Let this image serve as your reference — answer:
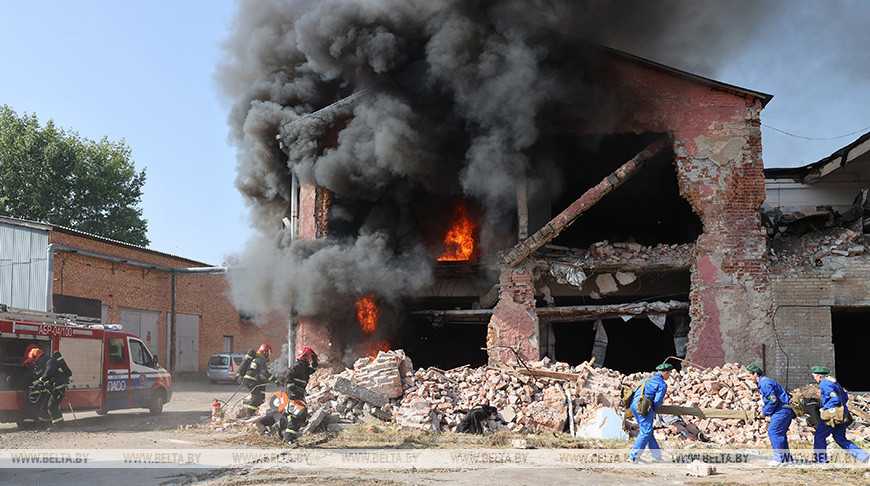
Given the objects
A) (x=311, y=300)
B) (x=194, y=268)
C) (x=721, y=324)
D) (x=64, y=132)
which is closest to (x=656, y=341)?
(x=721, y=324)

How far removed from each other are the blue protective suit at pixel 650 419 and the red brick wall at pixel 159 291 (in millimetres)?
21141

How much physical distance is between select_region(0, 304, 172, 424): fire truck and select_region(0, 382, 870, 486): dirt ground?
3.23ft

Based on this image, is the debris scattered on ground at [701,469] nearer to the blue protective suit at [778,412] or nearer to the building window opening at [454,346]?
the blue protective suit at [778,412]

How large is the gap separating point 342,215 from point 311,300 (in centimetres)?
243

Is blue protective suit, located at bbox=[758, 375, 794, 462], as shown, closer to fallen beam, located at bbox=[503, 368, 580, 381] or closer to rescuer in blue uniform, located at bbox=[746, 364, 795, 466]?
rescuer in blue uniform, located at bbox=[746, 364, 795, 466]

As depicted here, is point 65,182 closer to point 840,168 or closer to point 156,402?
point 156,402

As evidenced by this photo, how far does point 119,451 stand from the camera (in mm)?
9203

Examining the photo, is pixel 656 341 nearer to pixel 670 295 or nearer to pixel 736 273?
pixel 670 295

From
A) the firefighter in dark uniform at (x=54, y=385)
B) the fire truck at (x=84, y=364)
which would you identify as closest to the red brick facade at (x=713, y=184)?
the fire truck at (x=84, y=364)

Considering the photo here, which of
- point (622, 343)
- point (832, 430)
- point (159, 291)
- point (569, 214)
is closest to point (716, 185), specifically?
point (569, 214)

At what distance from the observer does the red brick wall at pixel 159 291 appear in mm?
23562

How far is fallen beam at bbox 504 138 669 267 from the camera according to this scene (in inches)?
555

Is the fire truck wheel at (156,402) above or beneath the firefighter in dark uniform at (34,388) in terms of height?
beneath

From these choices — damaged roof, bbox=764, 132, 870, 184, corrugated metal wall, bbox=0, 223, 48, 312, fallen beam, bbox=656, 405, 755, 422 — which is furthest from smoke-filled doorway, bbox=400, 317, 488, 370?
corrugated metal wall, bbox=0, 223, 48, 312
